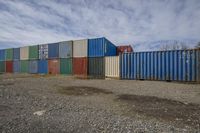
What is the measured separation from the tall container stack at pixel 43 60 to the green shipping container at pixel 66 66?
383cm

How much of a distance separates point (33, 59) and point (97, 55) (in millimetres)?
13751

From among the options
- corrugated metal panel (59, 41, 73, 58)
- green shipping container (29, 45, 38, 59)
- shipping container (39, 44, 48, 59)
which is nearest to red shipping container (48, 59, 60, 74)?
corrugated metal panel (59, 41, 73, 58)

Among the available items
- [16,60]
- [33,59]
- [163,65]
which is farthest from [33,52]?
[163,65]

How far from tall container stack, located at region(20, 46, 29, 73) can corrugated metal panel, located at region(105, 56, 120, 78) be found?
17297 millimetres

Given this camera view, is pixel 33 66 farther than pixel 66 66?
Yes

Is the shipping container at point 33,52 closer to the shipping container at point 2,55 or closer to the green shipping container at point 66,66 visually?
the green shipping container at point 66,66

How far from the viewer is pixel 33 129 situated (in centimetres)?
395

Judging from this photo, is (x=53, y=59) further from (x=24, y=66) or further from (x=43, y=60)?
(x=24, y=66)

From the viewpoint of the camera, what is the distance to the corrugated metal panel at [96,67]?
20.8m

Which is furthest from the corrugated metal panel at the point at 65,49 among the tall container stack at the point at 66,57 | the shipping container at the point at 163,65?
the shipping container at the point at 163,65

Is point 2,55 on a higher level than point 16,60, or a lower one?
higher

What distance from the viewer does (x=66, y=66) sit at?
24656 mm

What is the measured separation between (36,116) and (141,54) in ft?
46.5

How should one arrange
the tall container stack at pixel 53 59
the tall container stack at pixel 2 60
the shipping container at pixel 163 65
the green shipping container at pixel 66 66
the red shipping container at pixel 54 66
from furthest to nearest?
the tall container stack at pixel 2 60 < the tall container stack at pixel 53 59 < the red shipping container at pixel 54 66 < the green shipping container at pixel 66 66 < the shipping container at pixel 163 65
